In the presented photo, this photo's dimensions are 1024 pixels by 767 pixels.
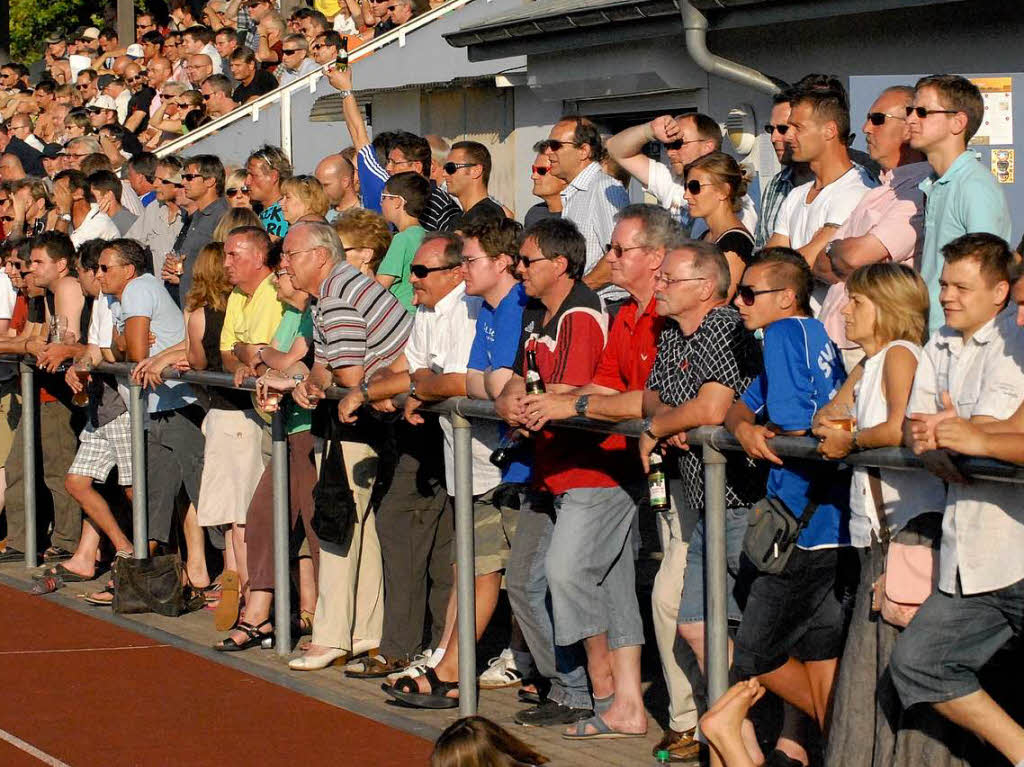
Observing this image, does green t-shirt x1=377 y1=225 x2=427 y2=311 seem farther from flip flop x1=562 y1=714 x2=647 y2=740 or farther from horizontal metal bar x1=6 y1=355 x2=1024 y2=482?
flip flop x1=562 y1=714 x2=647 y2=740

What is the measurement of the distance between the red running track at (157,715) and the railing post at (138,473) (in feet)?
2.79

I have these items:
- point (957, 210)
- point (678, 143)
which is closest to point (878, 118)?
point (957, 210)

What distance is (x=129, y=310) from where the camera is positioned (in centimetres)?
1059

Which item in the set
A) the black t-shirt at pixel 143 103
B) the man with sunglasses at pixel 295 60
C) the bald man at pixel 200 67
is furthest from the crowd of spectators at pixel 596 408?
the black t-shirt at pixel 143 103

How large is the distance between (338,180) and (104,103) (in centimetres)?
1159

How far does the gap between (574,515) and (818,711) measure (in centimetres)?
140

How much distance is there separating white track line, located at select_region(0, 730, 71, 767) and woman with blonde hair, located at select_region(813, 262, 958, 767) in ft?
10.7

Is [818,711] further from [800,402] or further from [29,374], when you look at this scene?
[29,374]

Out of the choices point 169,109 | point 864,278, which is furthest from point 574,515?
point 169,109

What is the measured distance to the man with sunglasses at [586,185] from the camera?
927 centimetres

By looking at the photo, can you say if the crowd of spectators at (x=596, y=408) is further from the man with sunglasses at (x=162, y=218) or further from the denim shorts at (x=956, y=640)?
the man with sunglasses at (x=162, y=218)

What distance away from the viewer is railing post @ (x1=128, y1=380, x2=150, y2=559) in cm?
1039

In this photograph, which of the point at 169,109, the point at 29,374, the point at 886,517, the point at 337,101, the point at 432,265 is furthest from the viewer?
the point at 169,109

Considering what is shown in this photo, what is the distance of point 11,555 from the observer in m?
12.5
